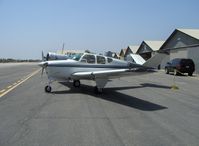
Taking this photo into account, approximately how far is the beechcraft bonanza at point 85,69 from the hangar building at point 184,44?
23551 millimetres

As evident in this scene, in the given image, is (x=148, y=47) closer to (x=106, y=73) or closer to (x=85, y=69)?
(x=85, y=69)

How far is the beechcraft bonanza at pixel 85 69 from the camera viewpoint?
44.7ft

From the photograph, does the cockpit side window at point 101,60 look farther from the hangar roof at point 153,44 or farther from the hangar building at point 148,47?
the hangar roof at point 153,44

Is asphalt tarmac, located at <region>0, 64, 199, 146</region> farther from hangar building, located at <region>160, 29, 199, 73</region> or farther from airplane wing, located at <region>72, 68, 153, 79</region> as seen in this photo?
hangar building, located at <region>160, 29, 199, 73</region>

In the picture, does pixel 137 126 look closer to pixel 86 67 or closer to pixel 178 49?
pixel 86 67

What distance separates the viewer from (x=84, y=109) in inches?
371

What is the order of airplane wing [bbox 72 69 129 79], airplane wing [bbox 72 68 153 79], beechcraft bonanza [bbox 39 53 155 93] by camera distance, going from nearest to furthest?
1. airplane wing [bbox 72 68 153 79]
2. airplane wing [bbox 72 69 129 79]
3. beechcraft bonanza [bbox 39 53 155 93]

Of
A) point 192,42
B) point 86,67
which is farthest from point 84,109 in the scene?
point 192,42

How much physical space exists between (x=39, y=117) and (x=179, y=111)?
4643mm

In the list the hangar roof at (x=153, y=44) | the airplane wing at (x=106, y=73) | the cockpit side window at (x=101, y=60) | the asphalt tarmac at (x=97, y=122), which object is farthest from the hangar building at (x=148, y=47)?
the asphalt tarmac at (x=97, y=122)

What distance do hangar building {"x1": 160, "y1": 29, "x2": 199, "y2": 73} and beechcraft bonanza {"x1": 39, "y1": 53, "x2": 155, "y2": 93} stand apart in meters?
23.6

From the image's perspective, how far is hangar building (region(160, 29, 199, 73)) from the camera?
1442 inches

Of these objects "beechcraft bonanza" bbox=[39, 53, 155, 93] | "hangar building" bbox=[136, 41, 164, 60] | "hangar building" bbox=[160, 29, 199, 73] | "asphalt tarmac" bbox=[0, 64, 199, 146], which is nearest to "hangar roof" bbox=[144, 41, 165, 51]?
"hangar building" bbox=[136, 41, 164, 60]

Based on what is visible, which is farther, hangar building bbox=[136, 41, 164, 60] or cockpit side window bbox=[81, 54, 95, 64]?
hangar building bbox=[136, 41, 164, 60]
